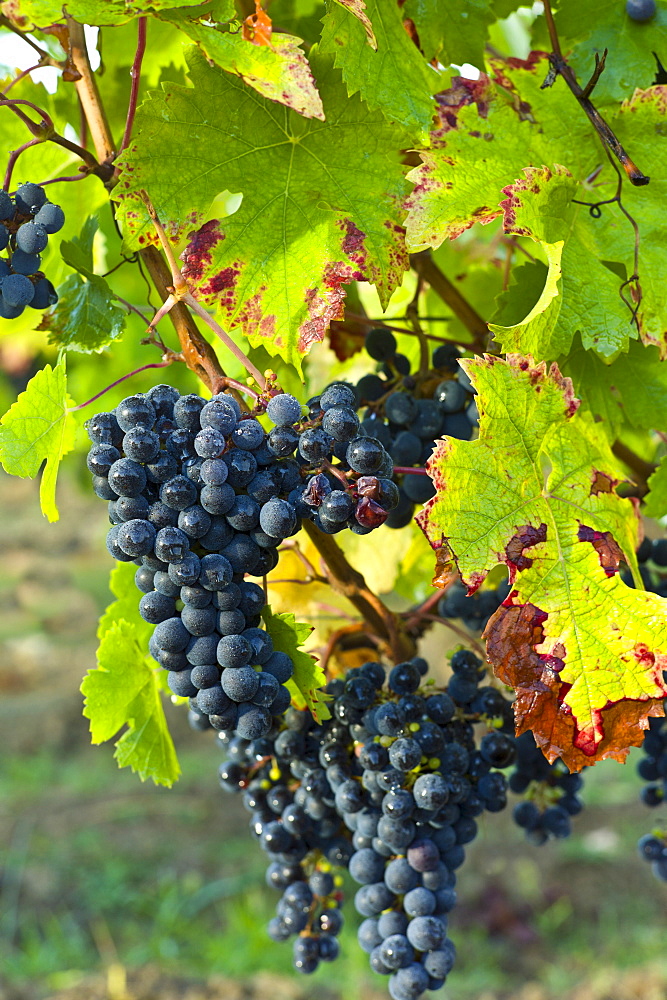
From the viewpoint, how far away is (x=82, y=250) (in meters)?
0.91

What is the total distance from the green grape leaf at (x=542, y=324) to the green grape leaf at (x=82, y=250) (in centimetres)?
42

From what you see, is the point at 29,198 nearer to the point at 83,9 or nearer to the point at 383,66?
the point at 83,9

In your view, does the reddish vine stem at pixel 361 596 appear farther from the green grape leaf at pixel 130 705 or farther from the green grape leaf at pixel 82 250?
the green grape leaf at pixel 82 250

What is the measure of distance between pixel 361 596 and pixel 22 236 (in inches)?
19.3

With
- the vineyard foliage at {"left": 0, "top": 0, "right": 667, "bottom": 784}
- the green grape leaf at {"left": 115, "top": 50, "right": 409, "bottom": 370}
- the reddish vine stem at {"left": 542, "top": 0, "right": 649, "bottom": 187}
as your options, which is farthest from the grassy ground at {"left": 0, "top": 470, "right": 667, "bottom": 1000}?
the reddish vine stem at {"left": 542, "top": 0, "right": 649, "bottom": 187}

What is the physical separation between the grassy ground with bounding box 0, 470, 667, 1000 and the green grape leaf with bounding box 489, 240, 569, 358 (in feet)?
9.16

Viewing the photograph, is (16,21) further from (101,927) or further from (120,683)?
(101,927)

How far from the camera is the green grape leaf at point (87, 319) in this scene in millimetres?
850

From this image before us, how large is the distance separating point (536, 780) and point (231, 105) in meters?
0.86

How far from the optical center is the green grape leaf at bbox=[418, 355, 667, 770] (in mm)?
688

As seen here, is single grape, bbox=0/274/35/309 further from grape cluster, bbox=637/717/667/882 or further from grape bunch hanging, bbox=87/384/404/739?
grape cluster, bbox=637/717/667/882

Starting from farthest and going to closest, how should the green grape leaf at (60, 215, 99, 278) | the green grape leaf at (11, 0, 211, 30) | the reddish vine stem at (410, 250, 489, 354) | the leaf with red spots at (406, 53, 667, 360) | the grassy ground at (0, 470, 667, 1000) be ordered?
the grassy ground at (0, 470, 667, 1000) → the reddish vine stem at (410, 250, 489, 354) → the green grape leaf at (60, 215, 99, 278) → the leaf with red spots at (406, 53, 667, 360) → the green grape leaf at (11, 0, 211, 30)

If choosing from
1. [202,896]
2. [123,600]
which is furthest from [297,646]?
[202,896]

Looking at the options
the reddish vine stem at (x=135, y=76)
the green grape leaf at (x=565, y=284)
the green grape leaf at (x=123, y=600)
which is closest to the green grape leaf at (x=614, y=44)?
the green grape leaf at (x=565, y=284)
